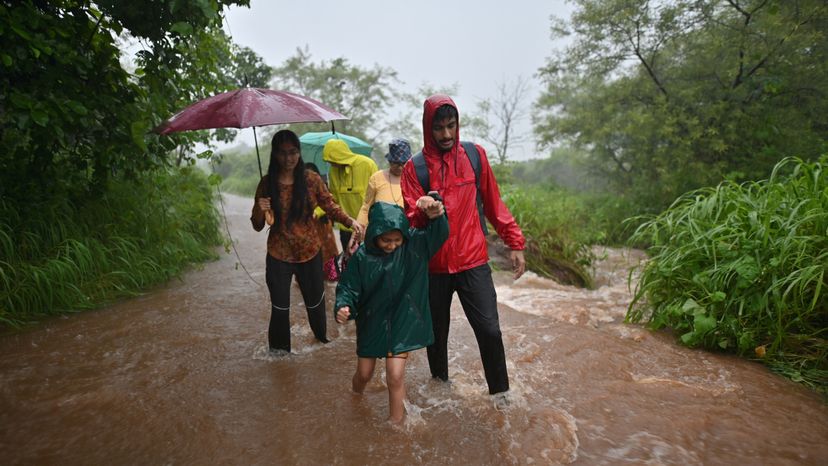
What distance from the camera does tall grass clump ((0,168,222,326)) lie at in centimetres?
453

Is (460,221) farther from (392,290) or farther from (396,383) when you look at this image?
(396,383)

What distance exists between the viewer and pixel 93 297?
16.6ft

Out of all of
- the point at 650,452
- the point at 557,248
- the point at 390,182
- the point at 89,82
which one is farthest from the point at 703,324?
the point at 89,82

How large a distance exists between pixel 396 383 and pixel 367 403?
1.79 feet

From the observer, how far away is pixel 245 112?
314cm

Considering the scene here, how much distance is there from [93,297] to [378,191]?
3541mm

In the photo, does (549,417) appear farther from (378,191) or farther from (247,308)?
(247,308)

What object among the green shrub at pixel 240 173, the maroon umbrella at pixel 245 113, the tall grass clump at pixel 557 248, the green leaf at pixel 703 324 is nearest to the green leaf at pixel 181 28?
the maroon umbrella at pixel 245 113

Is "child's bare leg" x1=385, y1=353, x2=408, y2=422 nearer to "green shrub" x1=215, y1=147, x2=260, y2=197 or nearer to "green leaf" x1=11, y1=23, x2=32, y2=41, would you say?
"green leaf" x1=11, y1=23, x2=32, y2=41

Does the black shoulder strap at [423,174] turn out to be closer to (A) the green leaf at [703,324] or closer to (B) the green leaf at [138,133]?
(B) the green leaf at [138,133]

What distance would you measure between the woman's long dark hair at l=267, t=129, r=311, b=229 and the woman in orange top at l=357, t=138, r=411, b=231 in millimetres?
748

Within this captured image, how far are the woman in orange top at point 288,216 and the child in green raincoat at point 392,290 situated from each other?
84 cm

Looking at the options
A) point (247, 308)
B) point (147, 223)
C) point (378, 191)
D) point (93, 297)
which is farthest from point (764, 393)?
point (147, 223)

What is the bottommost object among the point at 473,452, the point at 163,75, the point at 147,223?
the point at 473,452
